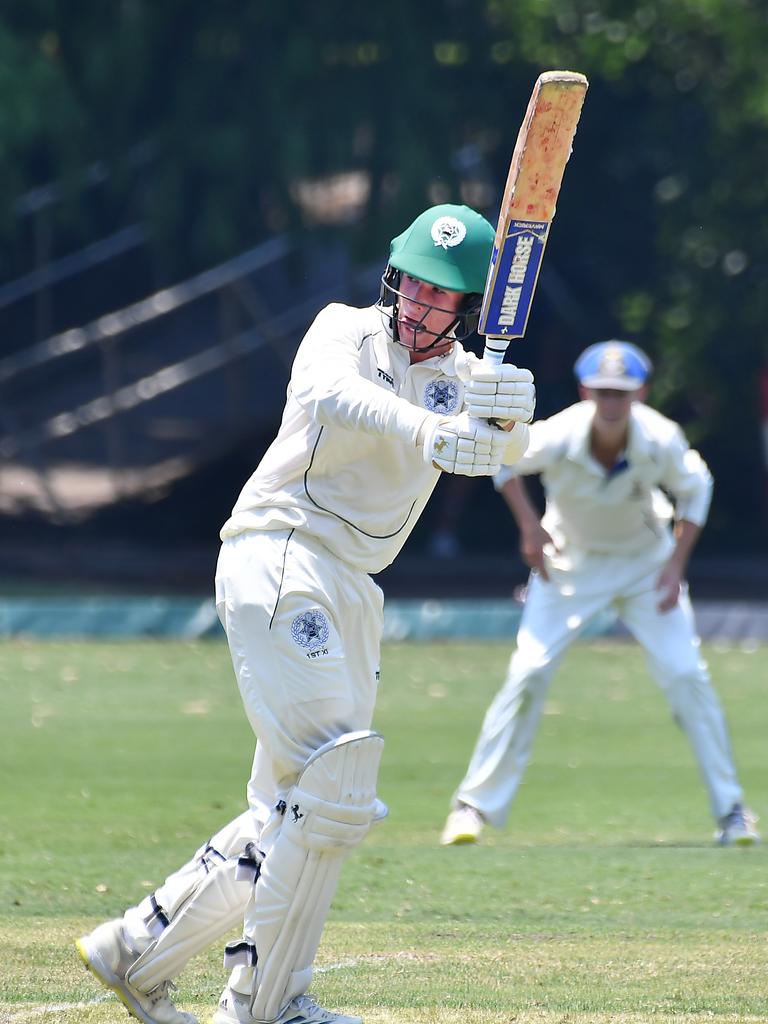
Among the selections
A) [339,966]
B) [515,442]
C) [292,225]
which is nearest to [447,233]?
[515,442]

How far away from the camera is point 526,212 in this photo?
4301 millimetres

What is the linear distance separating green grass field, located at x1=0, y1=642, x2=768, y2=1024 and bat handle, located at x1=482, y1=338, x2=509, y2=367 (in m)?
1.59

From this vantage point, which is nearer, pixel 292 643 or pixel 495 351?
pixel 495 351

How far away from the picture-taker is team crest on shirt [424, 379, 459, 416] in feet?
15.2

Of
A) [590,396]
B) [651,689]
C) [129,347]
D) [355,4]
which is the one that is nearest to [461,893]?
[590,396]

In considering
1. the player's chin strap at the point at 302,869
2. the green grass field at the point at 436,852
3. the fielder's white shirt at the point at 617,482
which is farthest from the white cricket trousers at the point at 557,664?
the player's chin strap at the point at 302,869

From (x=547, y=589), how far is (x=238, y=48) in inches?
406

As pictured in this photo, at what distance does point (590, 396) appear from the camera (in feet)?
25.4

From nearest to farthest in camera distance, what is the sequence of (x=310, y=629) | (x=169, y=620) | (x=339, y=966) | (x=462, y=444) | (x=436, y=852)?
(x=462, y=444)
(x=310, y=629)
(x=339, y=966)
(x=436, y=852)
(x=169, y=620)

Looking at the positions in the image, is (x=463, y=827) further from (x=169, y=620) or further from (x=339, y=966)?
(x=169, y=620)

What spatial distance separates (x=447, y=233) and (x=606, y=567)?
11.3ft

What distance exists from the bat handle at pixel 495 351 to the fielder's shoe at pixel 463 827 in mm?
3315

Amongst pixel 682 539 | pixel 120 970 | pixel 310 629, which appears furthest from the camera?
pixel 682 539

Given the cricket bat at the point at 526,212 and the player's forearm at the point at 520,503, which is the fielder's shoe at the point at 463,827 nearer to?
the player's forearm at the point at 520,503
